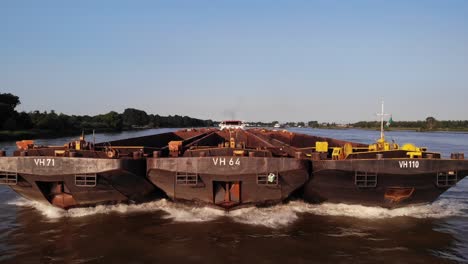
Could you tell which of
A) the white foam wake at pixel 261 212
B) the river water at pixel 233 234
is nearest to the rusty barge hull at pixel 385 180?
the white foam wake at pixel 261 212

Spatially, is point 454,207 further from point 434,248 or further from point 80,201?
point 80,201

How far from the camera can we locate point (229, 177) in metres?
11.3

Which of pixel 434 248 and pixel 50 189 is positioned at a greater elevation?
pixel 50 189

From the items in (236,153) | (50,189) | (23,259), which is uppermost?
(236,153)

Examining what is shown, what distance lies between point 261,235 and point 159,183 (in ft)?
13.3

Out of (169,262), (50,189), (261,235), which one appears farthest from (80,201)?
(261,235)

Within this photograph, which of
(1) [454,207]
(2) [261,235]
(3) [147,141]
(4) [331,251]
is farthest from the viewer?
(3) [147,141]

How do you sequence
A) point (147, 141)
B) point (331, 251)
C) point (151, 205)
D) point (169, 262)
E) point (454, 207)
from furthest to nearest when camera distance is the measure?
point (147, 141) < point (454, 207) < point (151, 205) < point (331, 251) < point (169, 262)

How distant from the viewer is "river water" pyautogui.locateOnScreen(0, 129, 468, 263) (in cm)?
851

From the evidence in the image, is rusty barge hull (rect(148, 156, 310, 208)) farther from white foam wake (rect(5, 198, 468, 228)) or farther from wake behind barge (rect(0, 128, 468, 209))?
white foam wake (rect(5, 198, 468, 228))

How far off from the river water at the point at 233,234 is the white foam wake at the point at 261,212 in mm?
32

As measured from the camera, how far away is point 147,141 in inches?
868

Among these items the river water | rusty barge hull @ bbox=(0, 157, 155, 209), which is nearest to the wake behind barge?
rusty barge hull @ bbox=(0, 157, 155, 209)

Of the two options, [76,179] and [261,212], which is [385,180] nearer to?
[261,212]
